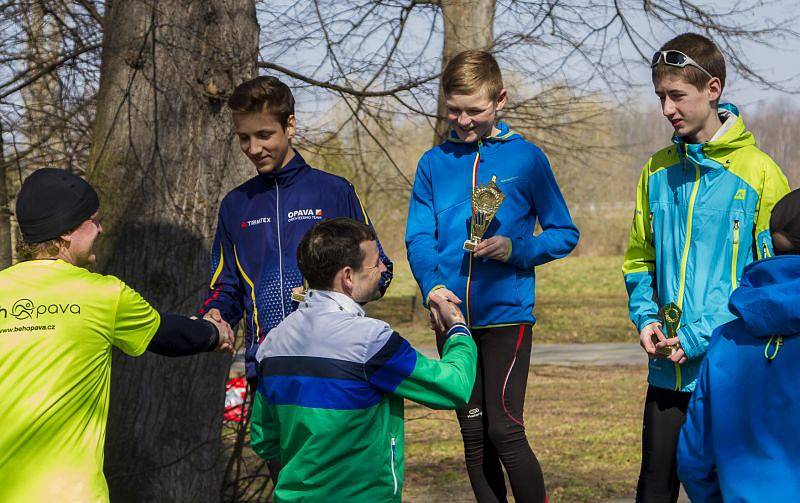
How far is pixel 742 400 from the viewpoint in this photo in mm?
3154

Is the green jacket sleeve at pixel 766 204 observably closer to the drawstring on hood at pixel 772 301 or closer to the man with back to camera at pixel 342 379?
the drawstring on hood at pixel 772 301

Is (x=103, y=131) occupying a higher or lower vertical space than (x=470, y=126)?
higher

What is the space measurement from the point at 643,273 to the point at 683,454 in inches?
40.7

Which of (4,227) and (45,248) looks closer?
(45,248)

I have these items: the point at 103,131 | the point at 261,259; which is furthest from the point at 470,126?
the point at 103,131

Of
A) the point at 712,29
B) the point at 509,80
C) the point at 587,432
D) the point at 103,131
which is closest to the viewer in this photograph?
the point at 103,131

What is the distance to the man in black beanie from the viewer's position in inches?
136

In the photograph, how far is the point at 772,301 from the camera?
3.02 meters

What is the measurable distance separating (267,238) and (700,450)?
1.92 meters

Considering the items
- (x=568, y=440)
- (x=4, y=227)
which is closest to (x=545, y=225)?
(x=568, y=440)

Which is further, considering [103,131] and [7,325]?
[103,131]

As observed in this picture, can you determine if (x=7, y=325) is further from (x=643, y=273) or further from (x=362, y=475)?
(x=643, y=273)

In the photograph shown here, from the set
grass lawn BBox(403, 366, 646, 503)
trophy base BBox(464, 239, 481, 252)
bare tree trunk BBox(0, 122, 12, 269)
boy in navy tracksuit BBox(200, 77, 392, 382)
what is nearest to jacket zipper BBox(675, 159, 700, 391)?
trophy base BBox(464, 239, 481, 252)

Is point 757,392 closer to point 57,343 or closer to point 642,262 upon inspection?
point 642,262
